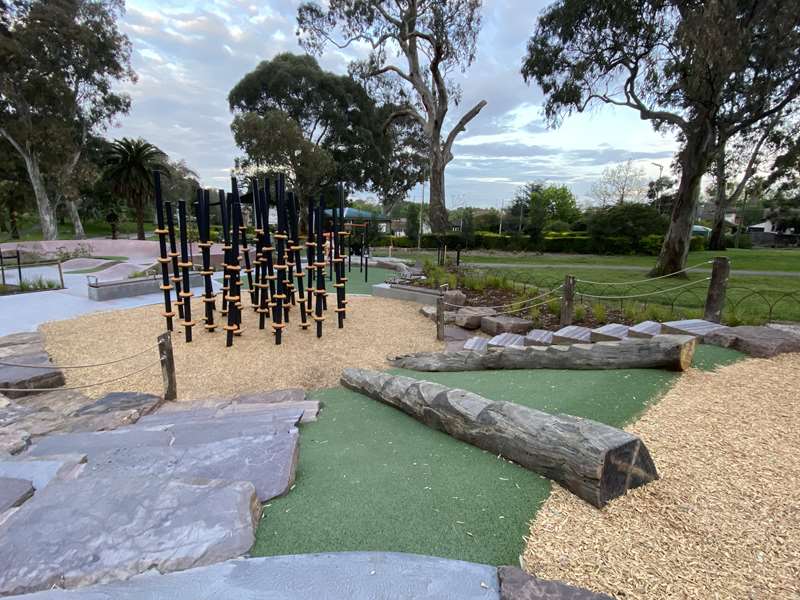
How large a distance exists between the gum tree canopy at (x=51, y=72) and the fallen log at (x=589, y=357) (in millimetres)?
22228

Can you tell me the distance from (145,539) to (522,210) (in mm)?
39496

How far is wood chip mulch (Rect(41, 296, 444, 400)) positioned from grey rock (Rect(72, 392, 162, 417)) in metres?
0.49

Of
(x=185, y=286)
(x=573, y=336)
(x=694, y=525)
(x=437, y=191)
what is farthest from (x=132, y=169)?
(x=694, y=525)

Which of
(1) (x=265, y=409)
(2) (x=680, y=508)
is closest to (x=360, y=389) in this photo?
(1) (x=265, y=409)

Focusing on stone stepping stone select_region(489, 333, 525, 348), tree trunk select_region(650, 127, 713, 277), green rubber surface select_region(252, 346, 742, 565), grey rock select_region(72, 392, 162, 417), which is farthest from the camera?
tree trunk select_region(650, 127, 713, 277)

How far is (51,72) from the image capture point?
18.5 metres

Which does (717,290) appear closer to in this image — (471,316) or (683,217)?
(471,316)

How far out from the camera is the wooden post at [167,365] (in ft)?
12.4

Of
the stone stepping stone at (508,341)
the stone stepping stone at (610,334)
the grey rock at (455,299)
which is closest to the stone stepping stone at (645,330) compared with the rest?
the stone stepping stone at (610,334)

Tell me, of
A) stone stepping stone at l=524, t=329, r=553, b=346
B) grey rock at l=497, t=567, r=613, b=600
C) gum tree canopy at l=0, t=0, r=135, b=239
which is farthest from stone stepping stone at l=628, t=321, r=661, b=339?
gum tree canopy at l=0, t=0, r=135, b=239

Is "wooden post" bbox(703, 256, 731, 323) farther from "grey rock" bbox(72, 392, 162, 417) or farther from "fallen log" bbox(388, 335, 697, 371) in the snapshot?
"grey rock" bbox(72, 392, 162, 417)

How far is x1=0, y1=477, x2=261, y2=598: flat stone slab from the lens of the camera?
1.33m

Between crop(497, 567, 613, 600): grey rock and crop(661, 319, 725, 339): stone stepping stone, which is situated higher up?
crop(661, 319, 725, 339): stone stepping stone

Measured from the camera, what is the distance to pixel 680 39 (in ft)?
32.5
